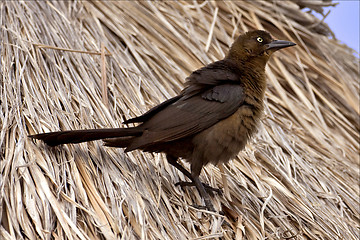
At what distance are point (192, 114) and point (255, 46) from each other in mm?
694

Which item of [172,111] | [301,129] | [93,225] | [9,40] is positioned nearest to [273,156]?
[301,129]

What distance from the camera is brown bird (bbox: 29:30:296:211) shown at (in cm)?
263

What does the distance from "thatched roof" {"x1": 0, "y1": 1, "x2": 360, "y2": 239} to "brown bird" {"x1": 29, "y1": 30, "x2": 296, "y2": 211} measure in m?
0.15

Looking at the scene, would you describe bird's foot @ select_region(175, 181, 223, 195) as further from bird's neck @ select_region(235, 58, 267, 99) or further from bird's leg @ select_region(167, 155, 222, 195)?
bird's neck @ select_region(235, 58, 267, 99)

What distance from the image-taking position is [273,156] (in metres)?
3.29

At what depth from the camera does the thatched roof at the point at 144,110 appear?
7.57 ft

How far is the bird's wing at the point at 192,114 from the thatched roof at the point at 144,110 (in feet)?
0.75

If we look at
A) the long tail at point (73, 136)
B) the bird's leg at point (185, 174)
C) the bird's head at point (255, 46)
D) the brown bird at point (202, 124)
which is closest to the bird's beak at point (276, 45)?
the bird's head at point (255, 46)

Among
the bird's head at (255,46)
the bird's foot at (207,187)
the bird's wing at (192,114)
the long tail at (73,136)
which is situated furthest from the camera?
the bird's head at (255,46)

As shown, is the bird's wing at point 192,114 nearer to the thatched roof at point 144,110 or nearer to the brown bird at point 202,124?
the brown bird at point 202,124

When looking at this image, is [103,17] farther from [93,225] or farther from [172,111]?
[93,225]

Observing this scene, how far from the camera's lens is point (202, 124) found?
8.82 ft

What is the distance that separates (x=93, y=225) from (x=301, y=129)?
1999 mm

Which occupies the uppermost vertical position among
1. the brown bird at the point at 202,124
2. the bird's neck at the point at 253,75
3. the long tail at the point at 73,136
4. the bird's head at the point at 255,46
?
the bird's head at the point at 255,46
